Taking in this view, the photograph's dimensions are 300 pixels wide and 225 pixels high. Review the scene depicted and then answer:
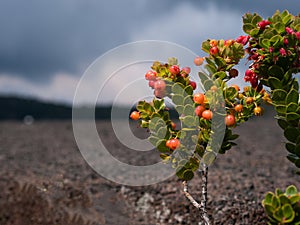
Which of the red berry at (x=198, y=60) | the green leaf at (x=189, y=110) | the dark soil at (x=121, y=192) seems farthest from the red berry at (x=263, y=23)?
the dark soil at (x=121, y=192)

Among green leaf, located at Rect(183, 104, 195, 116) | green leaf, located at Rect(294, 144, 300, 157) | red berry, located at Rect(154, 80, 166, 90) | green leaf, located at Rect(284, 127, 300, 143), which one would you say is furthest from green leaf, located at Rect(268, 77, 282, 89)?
red berry, located at Rect(154, 80, 166, 90)

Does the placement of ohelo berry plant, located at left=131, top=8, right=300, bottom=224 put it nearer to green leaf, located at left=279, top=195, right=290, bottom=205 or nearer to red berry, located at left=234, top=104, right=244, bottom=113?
red berry, located at left=234, top=104, right=244, bottom=113

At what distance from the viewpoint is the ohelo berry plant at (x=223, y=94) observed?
8.11ft

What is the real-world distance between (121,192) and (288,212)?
135 inches

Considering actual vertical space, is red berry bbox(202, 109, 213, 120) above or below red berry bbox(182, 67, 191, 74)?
below

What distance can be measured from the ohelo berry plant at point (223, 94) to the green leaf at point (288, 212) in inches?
20.0

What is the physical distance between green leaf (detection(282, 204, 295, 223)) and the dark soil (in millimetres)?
2148

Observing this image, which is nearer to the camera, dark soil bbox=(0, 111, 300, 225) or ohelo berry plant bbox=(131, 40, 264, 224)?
ohelo berry plant bbox=(131, 40, 264, 224)

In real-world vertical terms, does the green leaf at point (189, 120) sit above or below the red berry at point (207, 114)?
below

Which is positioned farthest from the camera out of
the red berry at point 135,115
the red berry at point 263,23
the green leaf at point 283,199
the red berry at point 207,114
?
the red berry at point 135,115

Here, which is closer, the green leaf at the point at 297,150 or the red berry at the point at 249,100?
the green leaf at the point at 297,150

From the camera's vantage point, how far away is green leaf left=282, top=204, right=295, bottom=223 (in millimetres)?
2092

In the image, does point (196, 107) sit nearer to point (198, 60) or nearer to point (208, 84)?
point (208, 84)

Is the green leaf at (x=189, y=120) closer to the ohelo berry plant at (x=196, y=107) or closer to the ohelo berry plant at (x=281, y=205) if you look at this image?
the ohelo berry plant at (x=196, y=107)
